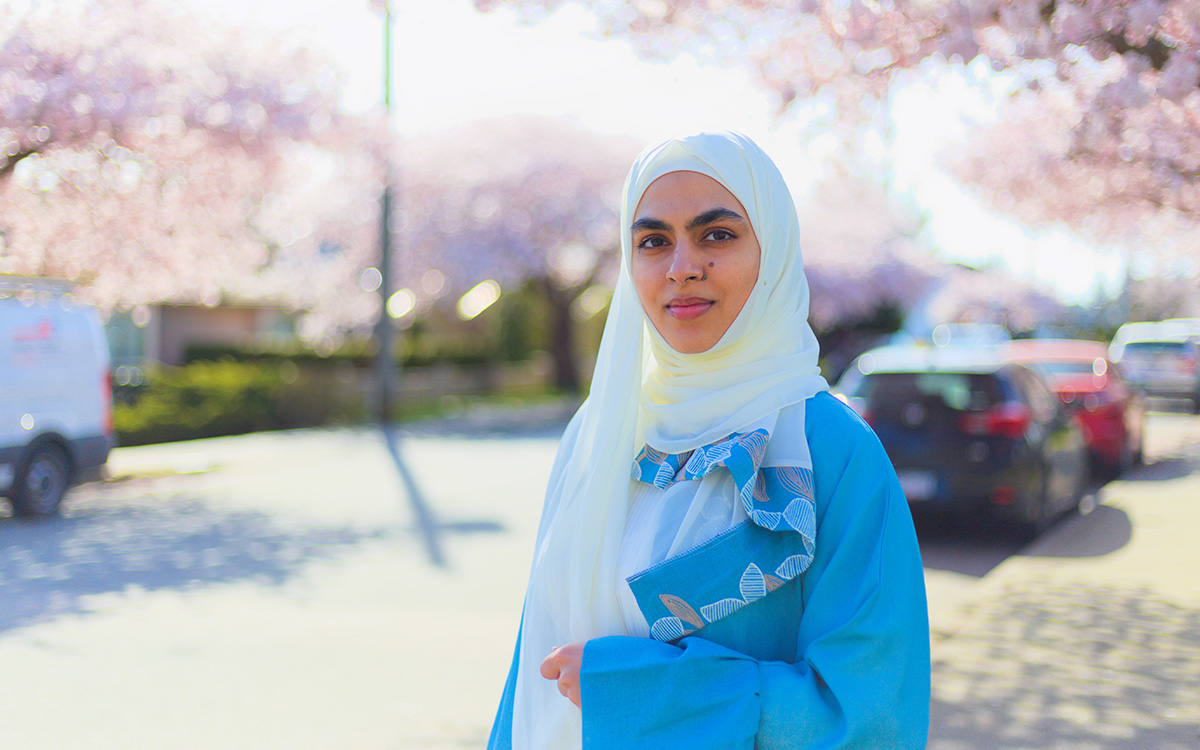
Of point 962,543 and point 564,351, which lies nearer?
point 962,543

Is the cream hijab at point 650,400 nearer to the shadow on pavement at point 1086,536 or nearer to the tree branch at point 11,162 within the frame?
the shadow on pavement at point 1086,536

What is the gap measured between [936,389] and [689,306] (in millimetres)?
7189

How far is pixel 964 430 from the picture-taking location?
8.16 m

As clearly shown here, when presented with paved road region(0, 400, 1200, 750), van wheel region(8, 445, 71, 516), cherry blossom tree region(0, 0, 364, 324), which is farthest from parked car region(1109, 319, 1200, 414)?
van wheel region(8, 445, 71, 516)

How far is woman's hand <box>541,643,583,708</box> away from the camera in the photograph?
1.58m

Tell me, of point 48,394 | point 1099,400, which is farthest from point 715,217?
point 1099,400

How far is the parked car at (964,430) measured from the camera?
8.09m

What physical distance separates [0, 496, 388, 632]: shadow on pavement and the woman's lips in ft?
Answer: 18.4

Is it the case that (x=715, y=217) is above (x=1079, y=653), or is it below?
above

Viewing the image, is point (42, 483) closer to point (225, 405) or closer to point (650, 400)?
point (225, 405)

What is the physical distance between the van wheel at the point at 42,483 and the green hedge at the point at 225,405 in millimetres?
5948

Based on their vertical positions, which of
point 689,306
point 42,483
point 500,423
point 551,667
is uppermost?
point 689,306

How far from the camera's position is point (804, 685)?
57.7 inches

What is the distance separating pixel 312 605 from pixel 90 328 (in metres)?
5.47
